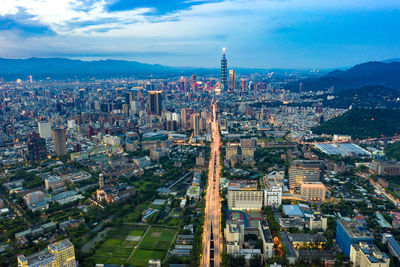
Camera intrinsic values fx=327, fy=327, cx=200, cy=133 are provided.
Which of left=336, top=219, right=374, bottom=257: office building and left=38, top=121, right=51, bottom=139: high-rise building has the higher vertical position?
left=38, top=121, right=51, bottom=139: high-rise building

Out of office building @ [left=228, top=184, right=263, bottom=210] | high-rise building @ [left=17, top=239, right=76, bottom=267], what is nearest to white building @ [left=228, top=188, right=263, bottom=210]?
office building @ [left=228, top=184, right=263, bottom=210]

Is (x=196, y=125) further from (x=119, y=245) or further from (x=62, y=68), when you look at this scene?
(x=62, y=68)

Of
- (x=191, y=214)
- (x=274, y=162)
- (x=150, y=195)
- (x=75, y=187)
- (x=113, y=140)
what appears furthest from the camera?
(x=113, y=140)

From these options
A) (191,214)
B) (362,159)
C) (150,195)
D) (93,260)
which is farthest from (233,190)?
(362,159)

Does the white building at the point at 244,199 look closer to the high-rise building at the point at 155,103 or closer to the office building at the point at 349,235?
the office building at the point at 349,235

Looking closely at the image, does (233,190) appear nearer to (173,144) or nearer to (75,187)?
(75,187)

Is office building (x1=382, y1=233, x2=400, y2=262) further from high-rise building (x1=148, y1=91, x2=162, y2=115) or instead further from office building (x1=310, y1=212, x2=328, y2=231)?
high-rise building (x1=148, y1=91, x2=162, y2=115)

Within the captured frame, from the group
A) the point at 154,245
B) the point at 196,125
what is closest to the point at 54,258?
the point at 154,245
